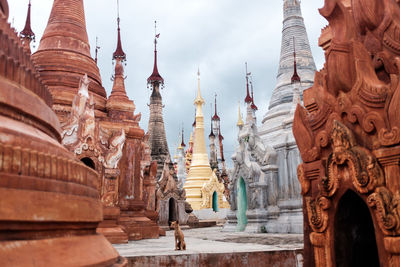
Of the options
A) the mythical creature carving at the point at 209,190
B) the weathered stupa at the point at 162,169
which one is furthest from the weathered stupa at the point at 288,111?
the mythical creature carving at the point at 209,190

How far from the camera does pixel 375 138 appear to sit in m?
2.88

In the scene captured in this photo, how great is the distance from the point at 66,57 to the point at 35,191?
9.67 m

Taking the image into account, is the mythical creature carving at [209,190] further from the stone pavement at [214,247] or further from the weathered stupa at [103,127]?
the stone pavement at [214,247]

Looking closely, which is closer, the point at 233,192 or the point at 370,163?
the point at 370,163

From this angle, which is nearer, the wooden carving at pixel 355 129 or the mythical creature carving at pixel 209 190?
the wooden carving at pixel 355 129

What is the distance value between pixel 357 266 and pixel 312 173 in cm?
93

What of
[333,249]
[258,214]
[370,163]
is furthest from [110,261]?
[258,214]

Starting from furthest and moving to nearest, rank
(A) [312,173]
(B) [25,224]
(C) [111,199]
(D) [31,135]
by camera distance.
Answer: (C) [111,199], (A) [312,173], (D) [31,135], (B) [25,224]

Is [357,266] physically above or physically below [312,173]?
below

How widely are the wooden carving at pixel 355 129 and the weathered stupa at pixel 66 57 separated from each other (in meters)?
7.95

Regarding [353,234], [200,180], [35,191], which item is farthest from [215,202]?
[35,191]

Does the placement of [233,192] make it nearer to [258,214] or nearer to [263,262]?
[258,214]

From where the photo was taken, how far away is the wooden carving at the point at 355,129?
8.93 ft

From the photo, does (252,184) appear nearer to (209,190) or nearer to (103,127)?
(103,127)
